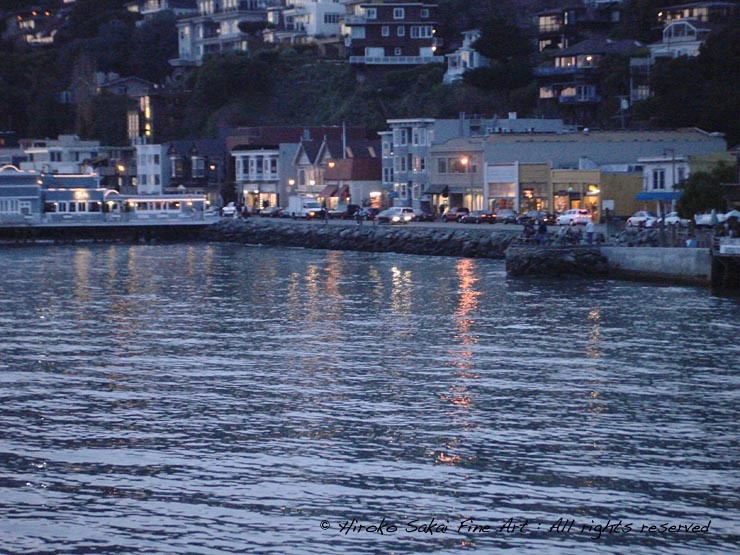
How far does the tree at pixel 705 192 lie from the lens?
72438 millimetres

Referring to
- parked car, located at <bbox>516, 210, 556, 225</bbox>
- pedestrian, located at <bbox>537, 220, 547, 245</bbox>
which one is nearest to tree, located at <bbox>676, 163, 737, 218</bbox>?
pedestrian, located at <bbox>537, 220, 547, 245</bbox>

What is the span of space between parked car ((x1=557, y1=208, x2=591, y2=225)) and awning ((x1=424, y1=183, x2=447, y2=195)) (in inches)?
766

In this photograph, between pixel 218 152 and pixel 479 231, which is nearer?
pixel 479 231

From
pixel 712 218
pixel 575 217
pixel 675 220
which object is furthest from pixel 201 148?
pixel 712 218

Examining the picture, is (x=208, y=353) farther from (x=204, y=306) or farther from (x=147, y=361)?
(x=204, y=306)

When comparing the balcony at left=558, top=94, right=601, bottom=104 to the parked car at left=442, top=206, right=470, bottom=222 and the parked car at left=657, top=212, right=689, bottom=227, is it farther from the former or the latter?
the parked car at left=657, top=212, right=689, bottom=227

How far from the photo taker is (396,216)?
101 meters

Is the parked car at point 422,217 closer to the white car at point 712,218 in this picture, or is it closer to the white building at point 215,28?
the white car at point 712,218

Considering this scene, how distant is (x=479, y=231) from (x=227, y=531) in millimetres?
64180

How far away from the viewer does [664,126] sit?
10325 cm

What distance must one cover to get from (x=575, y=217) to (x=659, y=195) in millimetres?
5282

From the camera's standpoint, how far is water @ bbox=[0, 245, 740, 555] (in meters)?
22.7

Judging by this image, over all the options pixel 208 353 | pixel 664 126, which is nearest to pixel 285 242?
pixel 664 126

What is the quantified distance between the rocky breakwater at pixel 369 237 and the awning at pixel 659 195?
29.3 ft
